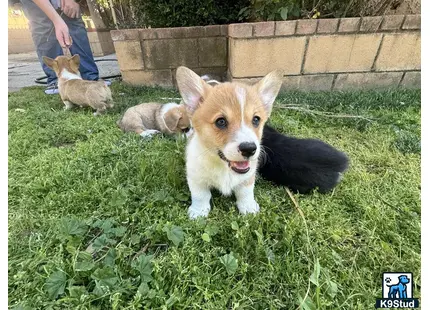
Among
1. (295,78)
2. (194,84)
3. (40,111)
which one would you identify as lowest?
(40,111)

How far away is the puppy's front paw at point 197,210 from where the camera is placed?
5.04 ft

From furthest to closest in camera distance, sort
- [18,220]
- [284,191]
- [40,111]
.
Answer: [40,111] < [284,191] < [18,220]

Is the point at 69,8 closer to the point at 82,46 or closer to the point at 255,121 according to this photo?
the point at 82,46

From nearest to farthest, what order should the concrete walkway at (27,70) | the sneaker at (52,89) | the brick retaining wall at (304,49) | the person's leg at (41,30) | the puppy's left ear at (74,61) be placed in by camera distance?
the brick retaining wall at (304,49), the puppy's left ear at (74,61), the person's leg at (41,30), the sneaker at (52,89), the concrete walkway at (27,70)

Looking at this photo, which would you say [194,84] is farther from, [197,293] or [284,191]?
[197,293]

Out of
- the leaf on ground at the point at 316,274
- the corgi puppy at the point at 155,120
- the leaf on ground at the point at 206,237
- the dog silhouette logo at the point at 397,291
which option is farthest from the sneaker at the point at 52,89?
the dog silhouette logo at the point at 397,291

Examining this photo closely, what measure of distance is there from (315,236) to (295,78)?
2602mm

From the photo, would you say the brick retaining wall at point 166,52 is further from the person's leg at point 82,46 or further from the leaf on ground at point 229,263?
the leaf on ground at point 229,263

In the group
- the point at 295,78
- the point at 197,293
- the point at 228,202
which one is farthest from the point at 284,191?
the point at 295,78

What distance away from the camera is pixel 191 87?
64.1 inches

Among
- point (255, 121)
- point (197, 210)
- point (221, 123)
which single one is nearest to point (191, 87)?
point (221, 123)

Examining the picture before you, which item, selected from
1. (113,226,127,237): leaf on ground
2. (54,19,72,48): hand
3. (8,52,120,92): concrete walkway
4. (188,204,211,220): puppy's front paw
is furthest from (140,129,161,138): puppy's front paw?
(8,52,120,92): concrete walkway

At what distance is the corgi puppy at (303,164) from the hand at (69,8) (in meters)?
3.87

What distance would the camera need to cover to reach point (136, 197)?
1659 mm
